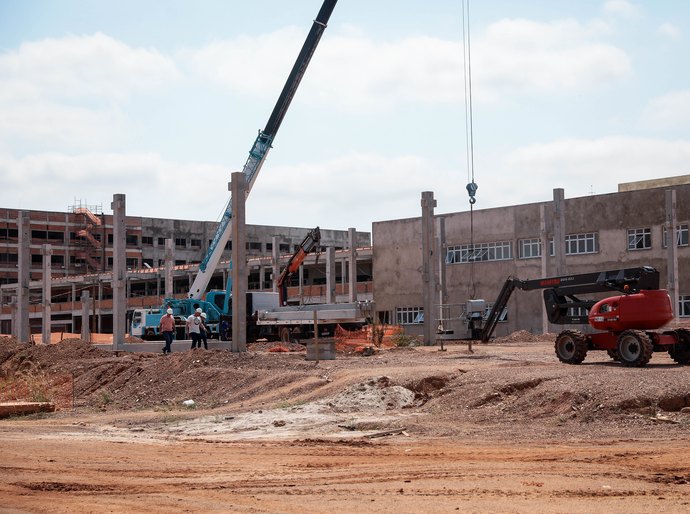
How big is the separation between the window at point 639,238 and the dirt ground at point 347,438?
28409mm

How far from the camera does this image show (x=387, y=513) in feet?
31.5

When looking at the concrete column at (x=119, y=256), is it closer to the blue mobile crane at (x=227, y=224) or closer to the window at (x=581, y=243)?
the blue mobile crane at (x=227, y=224)

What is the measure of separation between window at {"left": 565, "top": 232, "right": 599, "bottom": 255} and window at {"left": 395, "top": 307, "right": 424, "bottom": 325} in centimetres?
1206

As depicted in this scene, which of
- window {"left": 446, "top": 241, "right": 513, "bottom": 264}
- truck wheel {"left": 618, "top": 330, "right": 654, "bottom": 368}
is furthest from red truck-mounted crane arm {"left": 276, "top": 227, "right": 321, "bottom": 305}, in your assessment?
truck wheel {"left": 618, "top": 330, "right": 654, "bottom": 368}

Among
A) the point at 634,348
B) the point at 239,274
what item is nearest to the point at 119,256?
the point at 239,274

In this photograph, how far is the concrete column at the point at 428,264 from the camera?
40.4 m

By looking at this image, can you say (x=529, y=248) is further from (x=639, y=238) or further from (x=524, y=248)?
Answer: (x=639, y=238)

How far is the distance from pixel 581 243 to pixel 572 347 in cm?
3532

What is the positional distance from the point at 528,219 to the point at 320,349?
33854 mm

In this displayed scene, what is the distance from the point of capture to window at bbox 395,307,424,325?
67.1 m

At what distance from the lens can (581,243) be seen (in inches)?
2303

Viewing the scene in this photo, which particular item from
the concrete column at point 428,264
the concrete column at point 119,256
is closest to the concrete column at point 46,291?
the concrete column at point 119,256

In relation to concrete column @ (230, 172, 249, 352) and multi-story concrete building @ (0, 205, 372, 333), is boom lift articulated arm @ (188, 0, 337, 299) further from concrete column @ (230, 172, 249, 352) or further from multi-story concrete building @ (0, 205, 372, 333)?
multi-story concrete building @ (0, 205, 372, 333)

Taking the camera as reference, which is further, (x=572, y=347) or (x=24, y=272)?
(x=24, y=272)
